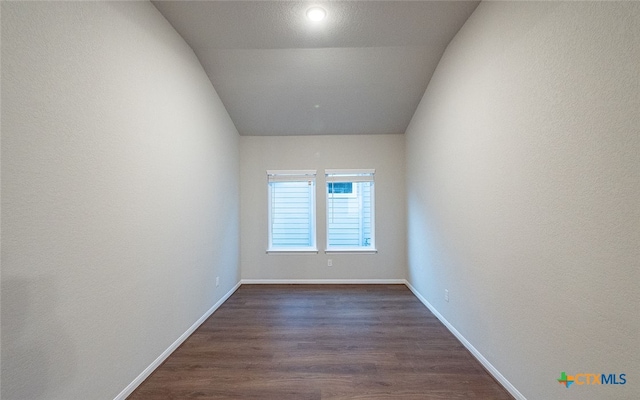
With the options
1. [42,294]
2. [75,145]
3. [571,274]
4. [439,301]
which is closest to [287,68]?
[75,145]

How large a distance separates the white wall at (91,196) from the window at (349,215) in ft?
7.43

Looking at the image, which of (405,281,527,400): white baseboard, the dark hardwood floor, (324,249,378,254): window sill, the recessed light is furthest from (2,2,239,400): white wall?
(405,281,527,400): white baseboard

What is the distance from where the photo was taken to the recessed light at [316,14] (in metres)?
2.04

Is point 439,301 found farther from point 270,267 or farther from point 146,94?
point 146,94

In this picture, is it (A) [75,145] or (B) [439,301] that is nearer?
(A) [75,145]

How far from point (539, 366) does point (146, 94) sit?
3.11 m

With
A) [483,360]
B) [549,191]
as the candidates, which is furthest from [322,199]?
[549,191]

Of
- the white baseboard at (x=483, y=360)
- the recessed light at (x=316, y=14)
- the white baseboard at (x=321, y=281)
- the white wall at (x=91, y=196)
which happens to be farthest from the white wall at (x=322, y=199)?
the recessed light at (x=316, y=14)

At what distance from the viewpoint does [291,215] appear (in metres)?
4.14

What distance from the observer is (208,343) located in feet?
7.34

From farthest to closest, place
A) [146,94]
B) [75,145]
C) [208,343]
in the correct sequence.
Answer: [208,343]
[146,94]
[75,145]

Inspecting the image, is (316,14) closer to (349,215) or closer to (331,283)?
(349,215)

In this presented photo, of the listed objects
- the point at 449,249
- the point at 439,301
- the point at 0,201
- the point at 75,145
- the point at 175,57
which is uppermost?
the point at 175,57

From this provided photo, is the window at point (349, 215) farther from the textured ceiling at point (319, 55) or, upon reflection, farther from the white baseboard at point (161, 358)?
the white baseboard at point (161, 358)
